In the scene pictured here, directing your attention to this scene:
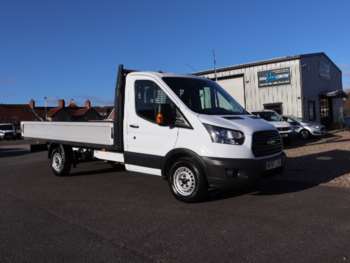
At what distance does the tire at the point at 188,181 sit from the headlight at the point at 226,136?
1.98 feet

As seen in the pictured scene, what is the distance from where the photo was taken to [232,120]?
21.3 ft

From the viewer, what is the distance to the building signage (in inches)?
1017

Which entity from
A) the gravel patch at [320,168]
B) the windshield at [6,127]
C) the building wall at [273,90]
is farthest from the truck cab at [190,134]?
the windshield at [6,127]

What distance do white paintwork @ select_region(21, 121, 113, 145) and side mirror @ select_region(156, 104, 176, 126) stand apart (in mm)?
1784

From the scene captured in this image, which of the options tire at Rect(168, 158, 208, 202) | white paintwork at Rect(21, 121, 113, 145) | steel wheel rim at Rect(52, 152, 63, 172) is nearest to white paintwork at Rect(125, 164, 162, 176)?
tire at Rect(168, 158, 208, 202)

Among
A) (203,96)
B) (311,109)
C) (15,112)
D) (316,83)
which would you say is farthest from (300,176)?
(15,112)

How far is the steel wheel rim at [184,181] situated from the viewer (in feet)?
21.7

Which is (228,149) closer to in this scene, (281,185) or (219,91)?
(219,91)

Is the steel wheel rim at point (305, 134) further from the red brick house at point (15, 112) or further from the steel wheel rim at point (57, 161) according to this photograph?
the red brick house at point (15, 112)

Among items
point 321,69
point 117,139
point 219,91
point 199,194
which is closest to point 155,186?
point 117,139

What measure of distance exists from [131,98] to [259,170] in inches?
116

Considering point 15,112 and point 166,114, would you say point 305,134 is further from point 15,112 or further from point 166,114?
point 15,112

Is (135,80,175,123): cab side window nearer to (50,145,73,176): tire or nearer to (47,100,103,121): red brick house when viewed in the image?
(50,145,73,176): tire

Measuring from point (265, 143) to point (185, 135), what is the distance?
4.77ft
